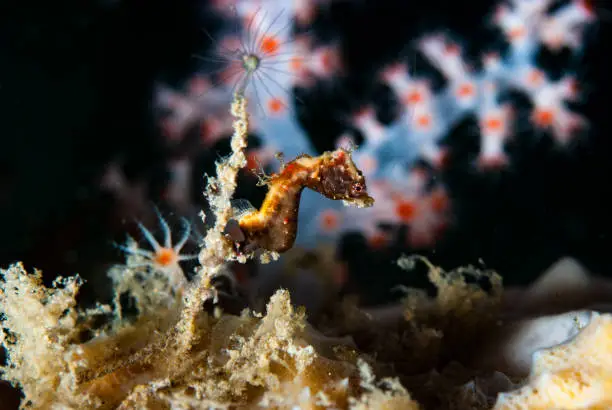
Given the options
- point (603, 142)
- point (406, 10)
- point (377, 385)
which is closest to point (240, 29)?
point (406, 10)

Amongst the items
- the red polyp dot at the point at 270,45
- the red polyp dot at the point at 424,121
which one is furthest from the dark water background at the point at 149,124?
the red polyp dot at the point at 270,45

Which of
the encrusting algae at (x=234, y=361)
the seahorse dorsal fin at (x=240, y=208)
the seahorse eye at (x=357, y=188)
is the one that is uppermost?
the seahorse dorsal fin at (x=240, y=208)

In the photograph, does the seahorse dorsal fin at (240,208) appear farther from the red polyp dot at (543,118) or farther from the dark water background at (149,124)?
the red polyp dot at (543,118)

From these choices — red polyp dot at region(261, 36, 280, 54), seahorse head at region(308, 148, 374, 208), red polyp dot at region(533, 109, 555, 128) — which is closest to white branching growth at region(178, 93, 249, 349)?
seahorse head at region(308, 148, 374, 208)

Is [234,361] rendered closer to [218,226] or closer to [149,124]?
[218,226]

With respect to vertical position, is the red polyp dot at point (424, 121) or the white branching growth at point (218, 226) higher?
the red polyp dot at point (424, 121)

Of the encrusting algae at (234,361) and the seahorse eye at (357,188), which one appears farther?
the seahorse eye at (357,188)

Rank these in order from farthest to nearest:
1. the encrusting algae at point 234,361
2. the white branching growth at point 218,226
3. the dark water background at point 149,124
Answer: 1. the dark water background at point 149,124
2. the white branching growth at point 218,226
3. the encrusting algae at point 234,361

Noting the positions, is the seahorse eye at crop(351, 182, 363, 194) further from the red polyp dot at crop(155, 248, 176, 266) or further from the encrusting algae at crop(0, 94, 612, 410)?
the red polyp dot at crop(155, 248, 176, 266)

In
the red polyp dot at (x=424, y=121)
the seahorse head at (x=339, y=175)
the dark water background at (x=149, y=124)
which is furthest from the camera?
the red polyp dot at (x=424, y=121)

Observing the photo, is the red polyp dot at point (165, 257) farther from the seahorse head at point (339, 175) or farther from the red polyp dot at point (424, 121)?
the red polyp dot at point (424, 121)
